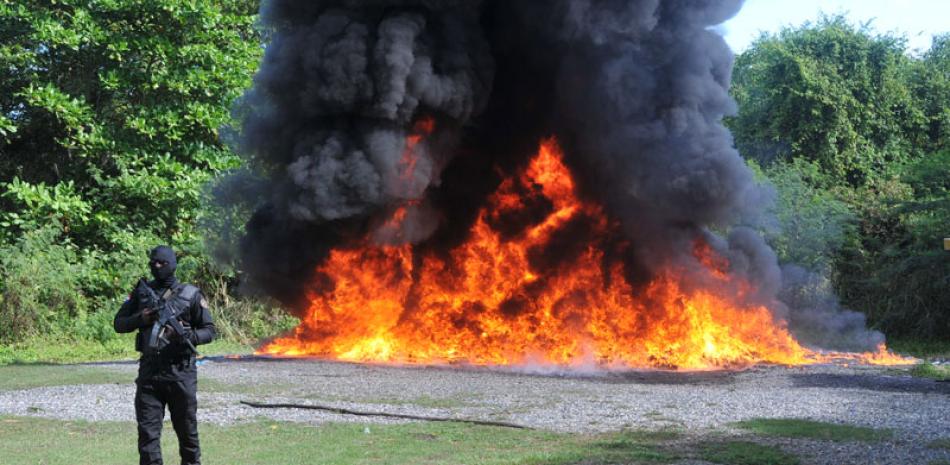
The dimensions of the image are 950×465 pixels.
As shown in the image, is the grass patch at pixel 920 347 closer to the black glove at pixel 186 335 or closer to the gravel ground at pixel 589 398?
the gravel ground at pixel 589 398

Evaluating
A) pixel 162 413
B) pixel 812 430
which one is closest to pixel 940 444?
pixel 812 430

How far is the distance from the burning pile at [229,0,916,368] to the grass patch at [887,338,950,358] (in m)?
1.69

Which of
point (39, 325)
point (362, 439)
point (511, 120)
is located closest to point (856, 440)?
point (362, 439)

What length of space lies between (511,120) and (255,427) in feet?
38.3

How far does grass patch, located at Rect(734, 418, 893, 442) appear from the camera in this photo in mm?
10773

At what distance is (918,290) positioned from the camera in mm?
25328

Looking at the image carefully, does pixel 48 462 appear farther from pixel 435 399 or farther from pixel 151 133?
pixel 151 133

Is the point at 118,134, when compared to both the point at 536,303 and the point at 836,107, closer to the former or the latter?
the point at 536,303

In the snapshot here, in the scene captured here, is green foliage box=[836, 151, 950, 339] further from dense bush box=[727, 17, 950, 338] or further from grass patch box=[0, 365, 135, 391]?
grass patch box=[0, 365, 135, 391]

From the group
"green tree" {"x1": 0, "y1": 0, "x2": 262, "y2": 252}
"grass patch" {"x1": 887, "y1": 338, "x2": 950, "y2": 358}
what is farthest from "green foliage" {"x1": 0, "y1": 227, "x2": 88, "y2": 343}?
"grass patch" {"x1": 887, "y1": 338, "x2": 950, "y2": 358}

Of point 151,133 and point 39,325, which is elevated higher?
point 151,133

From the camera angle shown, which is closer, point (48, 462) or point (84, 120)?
point (48, 462)

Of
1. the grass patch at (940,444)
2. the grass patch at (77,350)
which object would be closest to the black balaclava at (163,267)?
the grass patch at (940,444)

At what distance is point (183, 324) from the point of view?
8.44 meters
